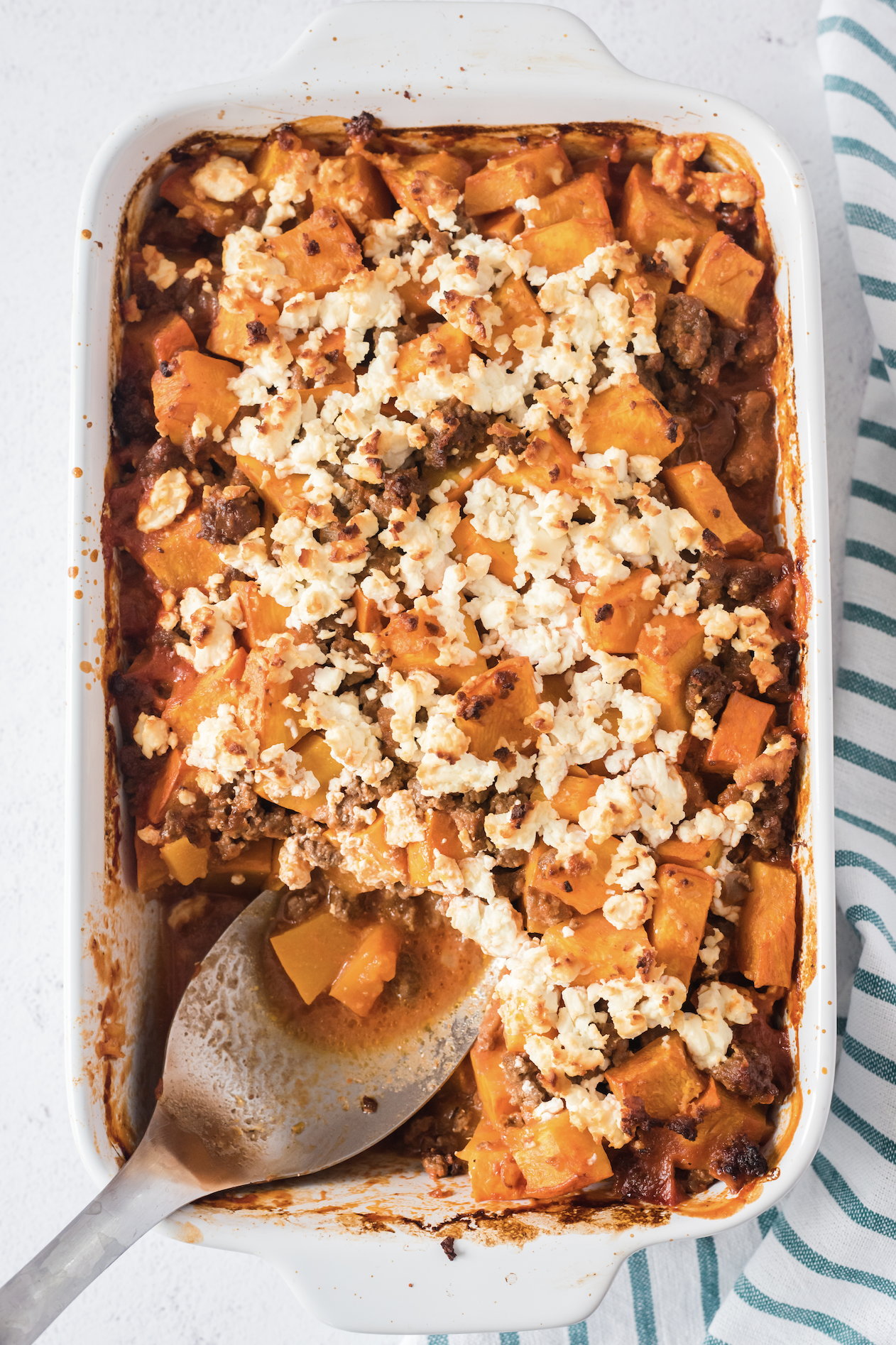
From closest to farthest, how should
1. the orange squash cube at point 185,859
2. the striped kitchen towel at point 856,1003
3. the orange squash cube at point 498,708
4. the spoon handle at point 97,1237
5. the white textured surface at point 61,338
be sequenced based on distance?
the spoon handle at point 97,1237 → the orange squash cube at point 498,708 → the orange squash cube at point 185,859 → the striped kitchen towel at point 856,1003 → the white textured surface at point 61,338

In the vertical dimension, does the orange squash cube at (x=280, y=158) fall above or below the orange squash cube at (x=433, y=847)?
above

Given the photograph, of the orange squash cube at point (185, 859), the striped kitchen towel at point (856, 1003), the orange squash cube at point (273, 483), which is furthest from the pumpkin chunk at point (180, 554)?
the striped kitchen towel at point (856, 1003)

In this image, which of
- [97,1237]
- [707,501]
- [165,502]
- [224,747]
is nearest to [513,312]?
[707,501]

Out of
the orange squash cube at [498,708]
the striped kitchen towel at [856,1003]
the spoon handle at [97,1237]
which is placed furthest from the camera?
the striped kitchen towel at [856,1003]

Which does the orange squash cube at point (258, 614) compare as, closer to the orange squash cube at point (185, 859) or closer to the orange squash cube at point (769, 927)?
the orange squash cube at point (185, 859)

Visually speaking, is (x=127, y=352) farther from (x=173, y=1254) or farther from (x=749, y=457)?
(x=173, y=1254)

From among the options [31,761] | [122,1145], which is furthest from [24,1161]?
[31,761]

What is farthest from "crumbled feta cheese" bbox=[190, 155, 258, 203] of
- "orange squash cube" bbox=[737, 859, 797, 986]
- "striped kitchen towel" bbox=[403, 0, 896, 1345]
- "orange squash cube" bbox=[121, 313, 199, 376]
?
"orange squash cube" bbox=[737, 859, 797, 986]
